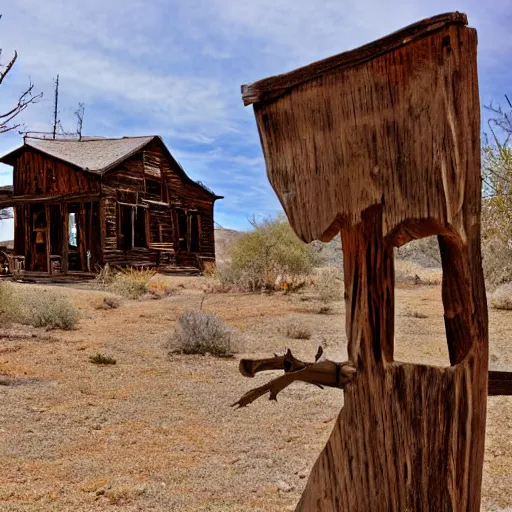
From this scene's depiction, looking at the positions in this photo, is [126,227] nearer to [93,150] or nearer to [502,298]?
[93,150]

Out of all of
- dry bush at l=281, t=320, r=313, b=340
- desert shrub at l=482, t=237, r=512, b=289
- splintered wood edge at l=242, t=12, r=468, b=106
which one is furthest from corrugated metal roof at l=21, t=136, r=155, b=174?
splintered wood edge at l=242, t=12, r=468, b=106

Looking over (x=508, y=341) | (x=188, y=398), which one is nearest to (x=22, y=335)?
(x=188, y=398)

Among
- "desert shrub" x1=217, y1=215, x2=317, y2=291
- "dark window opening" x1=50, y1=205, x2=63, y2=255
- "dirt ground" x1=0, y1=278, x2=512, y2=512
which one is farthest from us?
"dark window opening" x1=50, y1=205, x2=63, y2=255

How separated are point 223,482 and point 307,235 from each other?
3003 millimetres

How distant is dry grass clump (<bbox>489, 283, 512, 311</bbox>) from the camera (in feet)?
42.2

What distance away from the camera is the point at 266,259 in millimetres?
19375

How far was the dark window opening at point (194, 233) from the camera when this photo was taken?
27.5 metres

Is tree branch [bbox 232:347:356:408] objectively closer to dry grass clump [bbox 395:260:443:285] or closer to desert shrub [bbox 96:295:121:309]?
desert shrub [bbox 96:295:121:309]

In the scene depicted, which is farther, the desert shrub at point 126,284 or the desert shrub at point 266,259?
the desert shrub at point 266,259

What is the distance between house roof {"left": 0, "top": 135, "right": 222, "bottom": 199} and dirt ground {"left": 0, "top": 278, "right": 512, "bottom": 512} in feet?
41.1

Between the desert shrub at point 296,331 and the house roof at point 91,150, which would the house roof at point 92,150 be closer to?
the house roof at point 91,150

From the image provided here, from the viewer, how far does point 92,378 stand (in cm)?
748

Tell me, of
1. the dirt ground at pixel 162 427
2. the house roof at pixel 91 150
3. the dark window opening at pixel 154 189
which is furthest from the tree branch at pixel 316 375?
the dark window opening at pixel 154 189

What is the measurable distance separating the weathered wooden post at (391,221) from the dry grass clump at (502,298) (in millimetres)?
12170
